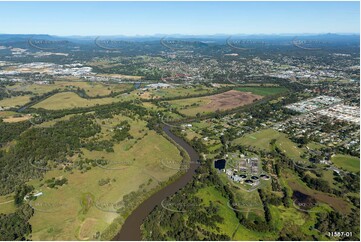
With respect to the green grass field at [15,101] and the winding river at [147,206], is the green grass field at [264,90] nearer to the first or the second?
the winding river at [147,206]

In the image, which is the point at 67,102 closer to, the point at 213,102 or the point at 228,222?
the point at 213,102

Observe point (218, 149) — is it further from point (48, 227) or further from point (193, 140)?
point (48, 227)

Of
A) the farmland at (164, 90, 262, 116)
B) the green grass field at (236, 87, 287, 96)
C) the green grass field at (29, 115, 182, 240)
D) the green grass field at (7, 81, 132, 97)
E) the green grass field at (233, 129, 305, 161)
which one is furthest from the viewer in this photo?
the green grass field at (7, 81, 132, 97)

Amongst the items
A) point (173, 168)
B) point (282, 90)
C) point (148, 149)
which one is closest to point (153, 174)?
point (173, 168)

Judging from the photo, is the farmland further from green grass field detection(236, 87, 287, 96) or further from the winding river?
the winding river

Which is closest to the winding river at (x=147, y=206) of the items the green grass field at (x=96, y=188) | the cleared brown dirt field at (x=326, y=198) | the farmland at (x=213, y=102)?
the green grass field at (x=96, y=188)

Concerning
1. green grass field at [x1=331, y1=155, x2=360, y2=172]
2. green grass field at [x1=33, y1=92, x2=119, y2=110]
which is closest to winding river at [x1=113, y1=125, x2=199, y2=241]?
green grass field at [x1=331, y1=155, x2=360, y2=172]
